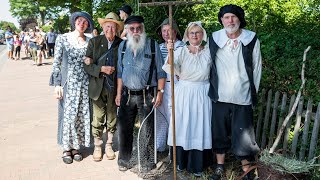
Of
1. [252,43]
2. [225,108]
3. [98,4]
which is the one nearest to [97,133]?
[225,108]

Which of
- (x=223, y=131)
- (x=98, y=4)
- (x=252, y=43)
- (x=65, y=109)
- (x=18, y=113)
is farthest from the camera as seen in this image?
(x=98, y=4)

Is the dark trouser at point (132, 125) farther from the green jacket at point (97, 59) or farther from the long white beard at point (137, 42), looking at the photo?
the long white beard at point (137, 42)

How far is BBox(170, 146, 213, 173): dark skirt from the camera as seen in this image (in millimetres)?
4156

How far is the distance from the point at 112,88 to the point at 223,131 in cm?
152

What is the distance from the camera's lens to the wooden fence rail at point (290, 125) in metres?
3.96

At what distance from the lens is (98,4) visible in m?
10.6

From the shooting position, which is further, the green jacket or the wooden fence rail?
the green jacket

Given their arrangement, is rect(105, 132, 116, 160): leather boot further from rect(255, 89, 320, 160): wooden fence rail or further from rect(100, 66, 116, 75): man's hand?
rect(255, 89, 320, 160): wooden fence rail

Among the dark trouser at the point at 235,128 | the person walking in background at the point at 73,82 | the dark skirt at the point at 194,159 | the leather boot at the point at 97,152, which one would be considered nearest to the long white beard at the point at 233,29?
the dark trouser at the point at 235,128

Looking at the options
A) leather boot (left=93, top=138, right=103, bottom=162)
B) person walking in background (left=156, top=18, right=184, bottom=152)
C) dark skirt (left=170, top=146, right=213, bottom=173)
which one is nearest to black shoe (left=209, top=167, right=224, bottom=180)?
dark skirt (left=170, top=146, right=213, bottom=173)

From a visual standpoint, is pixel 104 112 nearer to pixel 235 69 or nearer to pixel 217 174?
pixel 217 174

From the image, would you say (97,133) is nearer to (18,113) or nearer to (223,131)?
(223,131)

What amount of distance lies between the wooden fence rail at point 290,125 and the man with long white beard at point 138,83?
54.6 inches

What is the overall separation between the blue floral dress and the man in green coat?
0.40 feet
